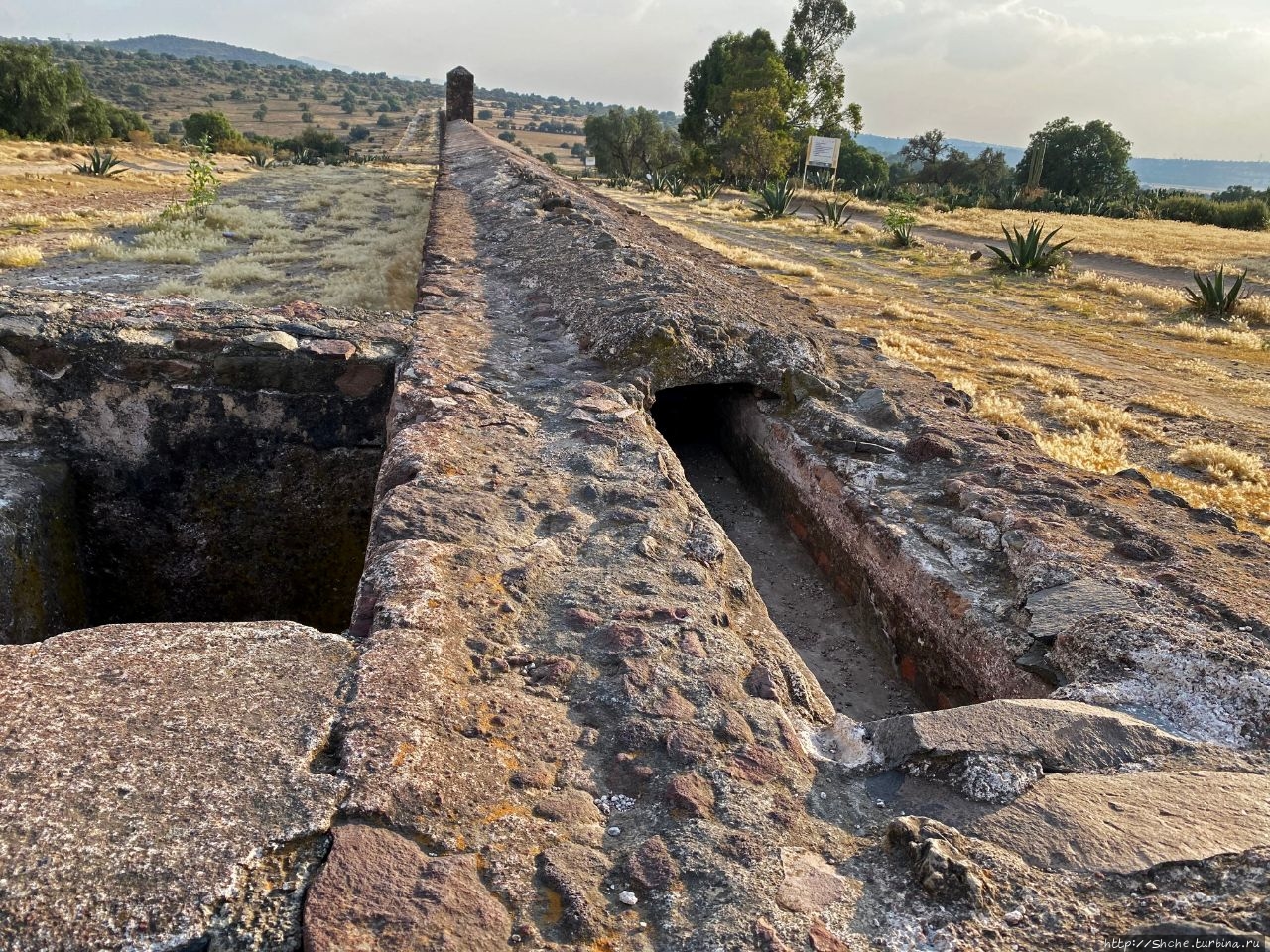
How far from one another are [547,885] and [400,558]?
107cm

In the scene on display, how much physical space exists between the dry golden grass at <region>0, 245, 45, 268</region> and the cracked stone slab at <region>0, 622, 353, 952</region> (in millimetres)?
9677

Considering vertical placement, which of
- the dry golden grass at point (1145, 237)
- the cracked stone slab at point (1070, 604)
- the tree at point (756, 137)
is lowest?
the cracked stone slab at point (1070, 604)

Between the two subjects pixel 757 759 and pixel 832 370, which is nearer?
pixel 757 759

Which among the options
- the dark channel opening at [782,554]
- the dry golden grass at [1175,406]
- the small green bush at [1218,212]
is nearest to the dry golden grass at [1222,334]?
the dry golden grass at [1175,406]

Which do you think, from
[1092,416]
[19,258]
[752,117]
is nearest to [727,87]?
[752,117]

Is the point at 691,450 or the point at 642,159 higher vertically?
the point at 642,159

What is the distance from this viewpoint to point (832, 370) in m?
4.53

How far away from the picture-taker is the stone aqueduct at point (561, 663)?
4.63ft

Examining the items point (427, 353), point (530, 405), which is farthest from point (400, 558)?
point (427, 353)

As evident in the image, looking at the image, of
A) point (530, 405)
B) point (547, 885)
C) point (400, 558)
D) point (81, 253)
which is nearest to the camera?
point (547, 885)

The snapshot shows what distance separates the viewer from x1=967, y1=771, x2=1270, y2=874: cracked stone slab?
156cm

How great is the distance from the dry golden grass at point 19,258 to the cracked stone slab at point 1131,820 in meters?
11.2

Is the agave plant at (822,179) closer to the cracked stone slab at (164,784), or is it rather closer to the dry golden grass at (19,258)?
the dry golden grass at (19,258)

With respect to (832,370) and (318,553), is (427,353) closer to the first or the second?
(318,553)
